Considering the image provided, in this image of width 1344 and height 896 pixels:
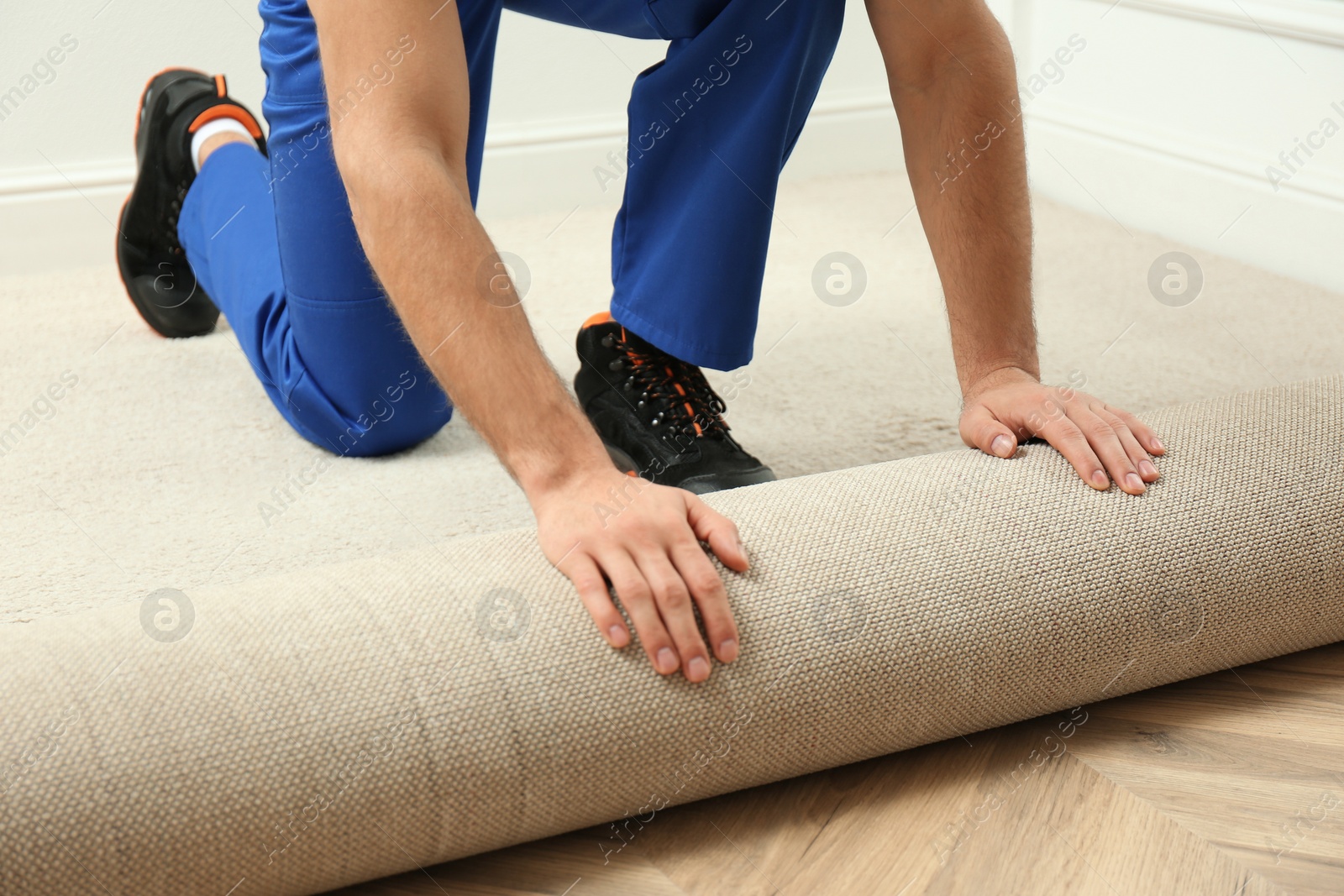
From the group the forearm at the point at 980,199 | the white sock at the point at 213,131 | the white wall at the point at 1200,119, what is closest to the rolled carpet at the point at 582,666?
the forearm at the point at 980,199

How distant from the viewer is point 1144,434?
889mm

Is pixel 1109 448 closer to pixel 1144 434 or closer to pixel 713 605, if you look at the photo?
pixel 1144 434

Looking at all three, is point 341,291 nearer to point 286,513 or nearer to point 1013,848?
point 286,513

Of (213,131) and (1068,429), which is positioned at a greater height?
(1068,429)

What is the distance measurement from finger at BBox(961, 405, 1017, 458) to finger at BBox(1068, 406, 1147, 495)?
0.05 meters

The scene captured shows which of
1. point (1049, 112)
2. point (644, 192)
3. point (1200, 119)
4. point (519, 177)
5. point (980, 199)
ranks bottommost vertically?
point (519, 177)

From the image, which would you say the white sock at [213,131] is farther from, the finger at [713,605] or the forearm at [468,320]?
the finger at [713,605]

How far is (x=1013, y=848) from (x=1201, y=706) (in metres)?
0.24

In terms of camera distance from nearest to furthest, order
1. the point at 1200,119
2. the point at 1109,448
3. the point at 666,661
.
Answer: the point at 666,661, the point at 1109,448, the point at 1200,119

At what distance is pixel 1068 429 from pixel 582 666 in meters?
0.44

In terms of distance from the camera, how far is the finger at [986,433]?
89 cm

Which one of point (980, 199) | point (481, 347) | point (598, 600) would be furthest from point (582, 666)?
point (980, 199)

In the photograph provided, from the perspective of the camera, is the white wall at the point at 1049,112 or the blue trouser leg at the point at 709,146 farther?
the white wall at the point at 1049,112

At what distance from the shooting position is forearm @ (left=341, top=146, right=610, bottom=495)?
0.79 meters
